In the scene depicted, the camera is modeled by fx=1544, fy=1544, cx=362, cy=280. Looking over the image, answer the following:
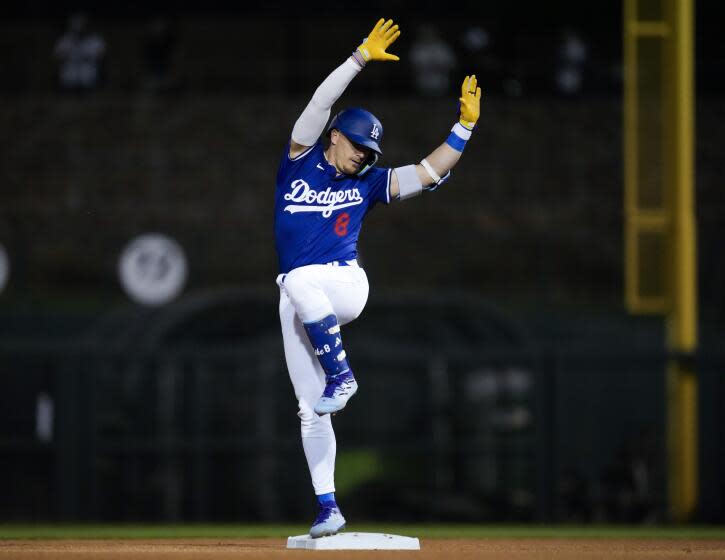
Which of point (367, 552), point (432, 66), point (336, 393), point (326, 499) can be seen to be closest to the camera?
point (367, 552)

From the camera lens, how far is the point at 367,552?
258 inches

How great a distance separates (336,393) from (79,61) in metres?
19.2

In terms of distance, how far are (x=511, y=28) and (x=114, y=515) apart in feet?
51.5

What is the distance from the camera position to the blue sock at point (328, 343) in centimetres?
670

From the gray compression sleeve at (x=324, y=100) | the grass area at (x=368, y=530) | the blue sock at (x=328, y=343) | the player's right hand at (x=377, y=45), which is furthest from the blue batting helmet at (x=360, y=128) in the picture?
the grass area at (x=368, y=530)

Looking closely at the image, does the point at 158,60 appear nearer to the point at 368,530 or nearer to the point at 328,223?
the point at 368,530

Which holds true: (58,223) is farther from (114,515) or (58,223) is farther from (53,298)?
(114,515)

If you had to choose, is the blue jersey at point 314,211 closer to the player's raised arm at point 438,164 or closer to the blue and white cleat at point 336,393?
the player's raised arm at point 438,164

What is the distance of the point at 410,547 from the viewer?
22.5 ft

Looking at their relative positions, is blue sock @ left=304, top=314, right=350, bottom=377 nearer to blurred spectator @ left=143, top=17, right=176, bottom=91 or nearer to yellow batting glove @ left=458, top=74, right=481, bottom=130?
yellow batting glove @ left=458, top=74, right=481, bottom=130

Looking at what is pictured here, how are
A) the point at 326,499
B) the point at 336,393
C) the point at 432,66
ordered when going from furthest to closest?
the point at 432,66
the point at 326,499
the point at 336,393

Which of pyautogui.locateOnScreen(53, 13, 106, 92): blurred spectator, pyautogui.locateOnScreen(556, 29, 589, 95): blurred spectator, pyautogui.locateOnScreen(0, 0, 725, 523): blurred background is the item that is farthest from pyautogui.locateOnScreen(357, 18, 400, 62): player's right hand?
pyautogui.locateOnScreen(53, 13, 106, 92): blurred spectator

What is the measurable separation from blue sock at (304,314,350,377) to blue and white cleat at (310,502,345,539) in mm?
643

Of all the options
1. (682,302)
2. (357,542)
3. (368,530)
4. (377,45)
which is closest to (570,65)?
(682,302)
